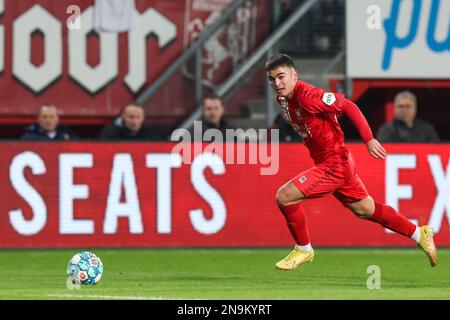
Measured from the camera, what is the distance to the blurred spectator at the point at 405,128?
17.4 metres

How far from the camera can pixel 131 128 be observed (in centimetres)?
1719

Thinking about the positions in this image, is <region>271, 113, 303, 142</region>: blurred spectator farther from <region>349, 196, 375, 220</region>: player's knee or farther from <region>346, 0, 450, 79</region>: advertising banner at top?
<region>349, 196, 375, 220</region>: player's knee

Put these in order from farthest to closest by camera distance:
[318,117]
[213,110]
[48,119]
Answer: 1. [213,110]
2. [48,119]
3. [318,117]

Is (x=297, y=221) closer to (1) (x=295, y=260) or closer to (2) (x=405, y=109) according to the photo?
(1) (x=295, y=260)

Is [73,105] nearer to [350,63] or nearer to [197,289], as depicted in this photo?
[350,63]

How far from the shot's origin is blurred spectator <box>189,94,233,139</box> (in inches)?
672

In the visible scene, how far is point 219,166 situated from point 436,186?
2742 millimetres

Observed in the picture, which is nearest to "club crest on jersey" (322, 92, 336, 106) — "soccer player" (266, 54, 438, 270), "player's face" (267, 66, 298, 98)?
"soccer player" (266, 54, 438, 270)

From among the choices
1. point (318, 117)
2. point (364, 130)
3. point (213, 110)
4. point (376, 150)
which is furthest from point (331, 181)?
point (213, 110)

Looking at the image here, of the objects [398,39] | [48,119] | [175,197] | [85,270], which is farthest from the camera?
[398,39]

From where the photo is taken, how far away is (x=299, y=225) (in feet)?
41.3

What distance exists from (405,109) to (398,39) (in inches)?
67.8

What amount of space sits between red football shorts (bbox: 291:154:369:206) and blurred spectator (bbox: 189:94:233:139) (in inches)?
175

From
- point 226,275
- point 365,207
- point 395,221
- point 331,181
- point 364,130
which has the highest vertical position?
point 364,130
